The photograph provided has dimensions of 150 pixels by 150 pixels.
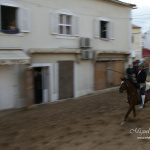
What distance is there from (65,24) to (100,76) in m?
4.42

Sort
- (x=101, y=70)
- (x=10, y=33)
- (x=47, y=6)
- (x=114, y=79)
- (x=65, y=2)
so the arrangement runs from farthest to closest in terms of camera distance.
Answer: (x=114, y=79)
(x=101, y=70)
(x=65, y=2)
(x=47, y=6)
(x=10, y=33)

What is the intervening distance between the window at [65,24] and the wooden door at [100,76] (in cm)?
315

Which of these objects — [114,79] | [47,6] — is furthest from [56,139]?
[114,79]

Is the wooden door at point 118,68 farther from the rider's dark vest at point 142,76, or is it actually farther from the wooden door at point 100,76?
the rider's dark vest at point 142,76

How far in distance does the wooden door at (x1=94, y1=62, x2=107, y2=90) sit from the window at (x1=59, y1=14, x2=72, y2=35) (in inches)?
124

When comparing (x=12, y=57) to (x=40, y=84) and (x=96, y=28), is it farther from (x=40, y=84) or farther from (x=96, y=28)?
(x=96, y=28)

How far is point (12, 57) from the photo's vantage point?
7973 mm

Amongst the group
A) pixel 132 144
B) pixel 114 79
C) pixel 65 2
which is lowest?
pixel 132 144

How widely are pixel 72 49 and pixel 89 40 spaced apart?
1.43m

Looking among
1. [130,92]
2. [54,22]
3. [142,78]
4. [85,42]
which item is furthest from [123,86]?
[54,22]

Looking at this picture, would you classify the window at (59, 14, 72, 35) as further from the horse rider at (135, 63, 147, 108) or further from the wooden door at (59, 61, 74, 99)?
the horse rider at (135, 63, 147, 108)

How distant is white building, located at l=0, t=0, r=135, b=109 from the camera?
883 cm

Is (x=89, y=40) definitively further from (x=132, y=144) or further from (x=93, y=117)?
(x=132, y=144)

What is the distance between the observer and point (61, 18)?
1066 cm
